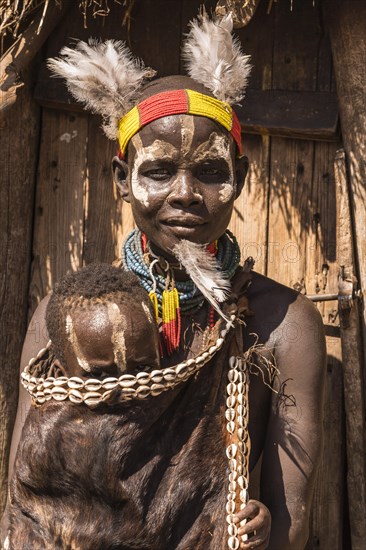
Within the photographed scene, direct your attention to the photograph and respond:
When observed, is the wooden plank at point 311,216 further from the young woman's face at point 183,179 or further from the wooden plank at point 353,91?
the young woman's face at point 183,179

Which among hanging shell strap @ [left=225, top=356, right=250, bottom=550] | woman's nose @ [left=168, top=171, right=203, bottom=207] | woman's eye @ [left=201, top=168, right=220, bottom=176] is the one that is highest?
woman's eye @ [left=201, top=168, right=220, bottom=176]

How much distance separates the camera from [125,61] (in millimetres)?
3590

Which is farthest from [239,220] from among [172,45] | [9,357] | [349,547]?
[349,547]

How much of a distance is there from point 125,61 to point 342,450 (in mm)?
1600

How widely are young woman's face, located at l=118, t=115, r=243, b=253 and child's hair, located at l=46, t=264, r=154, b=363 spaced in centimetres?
27

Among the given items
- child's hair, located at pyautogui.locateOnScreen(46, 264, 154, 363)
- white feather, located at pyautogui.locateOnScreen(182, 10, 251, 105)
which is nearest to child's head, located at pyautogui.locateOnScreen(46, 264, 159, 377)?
child's hair, located at pyautogui.locateOnScreen(46, 264, 154, 363)

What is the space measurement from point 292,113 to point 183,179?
858 mm

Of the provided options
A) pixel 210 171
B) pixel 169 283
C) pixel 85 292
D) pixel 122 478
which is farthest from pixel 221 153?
pixel 122 478

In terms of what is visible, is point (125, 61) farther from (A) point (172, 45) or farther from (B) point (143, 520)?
(B) point (143, 520)

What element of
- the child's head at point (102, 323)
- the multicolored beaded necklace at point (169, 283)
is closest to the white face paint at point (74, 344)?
the child's head at point (102, 323)

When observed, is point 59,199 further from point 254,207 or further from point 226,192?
point 226,192

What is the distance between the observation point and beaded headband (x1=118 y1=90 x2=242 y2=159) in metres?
3.43

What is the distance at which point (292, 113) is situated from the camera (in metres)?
4.11

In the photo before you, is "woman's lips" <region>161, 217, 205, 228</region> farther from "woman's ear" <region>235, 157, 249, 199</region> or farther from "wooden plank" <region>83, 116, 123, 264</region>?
"wooden plank" <region>83, 116, 123, 264</region>
